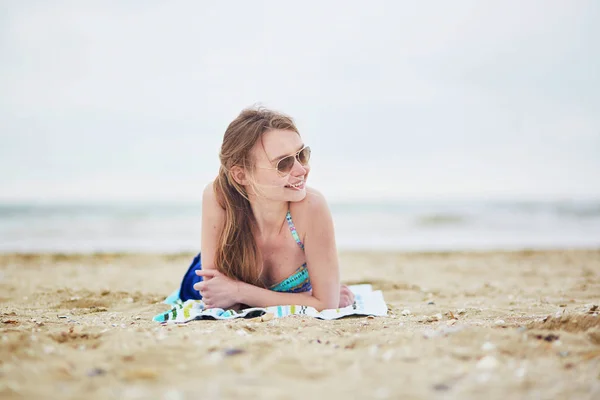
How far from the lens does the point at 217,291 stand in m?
3.58

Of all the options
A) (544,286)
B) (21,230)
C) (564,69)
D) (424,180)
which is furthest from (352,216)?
(544,286)

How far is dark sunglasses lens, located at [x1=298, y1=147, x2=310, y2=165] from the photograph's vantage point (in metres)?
3.54

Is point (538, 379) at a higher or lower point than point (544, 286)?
higher

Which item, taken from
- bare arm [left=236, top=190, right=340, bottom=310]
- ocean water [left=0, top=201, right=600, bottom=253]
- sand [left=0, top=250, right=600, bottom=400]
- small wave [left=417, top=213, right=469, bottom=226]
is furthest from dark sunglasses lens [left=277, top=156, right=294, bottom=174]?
small wave [left=417, top=213, right=469, bottom=226]

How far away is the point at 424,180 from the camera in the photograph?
28250 mm

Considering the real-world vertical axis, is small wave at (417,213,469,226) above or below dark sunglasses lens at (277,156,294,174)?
below

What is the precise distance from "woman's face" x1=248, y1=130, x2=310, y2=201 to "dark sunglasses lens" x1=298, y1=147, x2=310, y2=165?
0.13 feet

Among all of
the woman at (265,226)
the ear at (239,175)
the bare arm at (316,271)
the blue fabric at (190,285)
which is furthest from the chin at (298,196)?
the blue fabric at (190,285)

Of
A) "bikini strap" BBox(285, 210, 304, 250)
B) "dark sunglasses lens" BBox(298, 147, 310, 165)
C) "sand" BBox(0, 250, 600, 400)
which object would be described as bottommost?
"sand" BBox(0, 250, 600, 400)

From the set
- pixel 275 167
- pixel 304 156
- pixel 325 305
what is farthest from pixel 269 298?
pixel 304 156

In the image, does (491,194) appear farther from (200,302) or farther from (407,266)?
(200,302)

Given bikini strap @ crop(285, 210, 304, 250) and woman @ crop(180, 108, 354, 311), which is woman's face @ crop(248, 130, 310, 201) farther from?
bikini strap @ crop(285, 210, 304, 250)

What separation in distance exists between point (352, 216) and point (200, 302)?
1971 cm

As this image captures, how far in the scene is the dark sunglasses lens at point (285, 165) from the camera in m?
3.44
